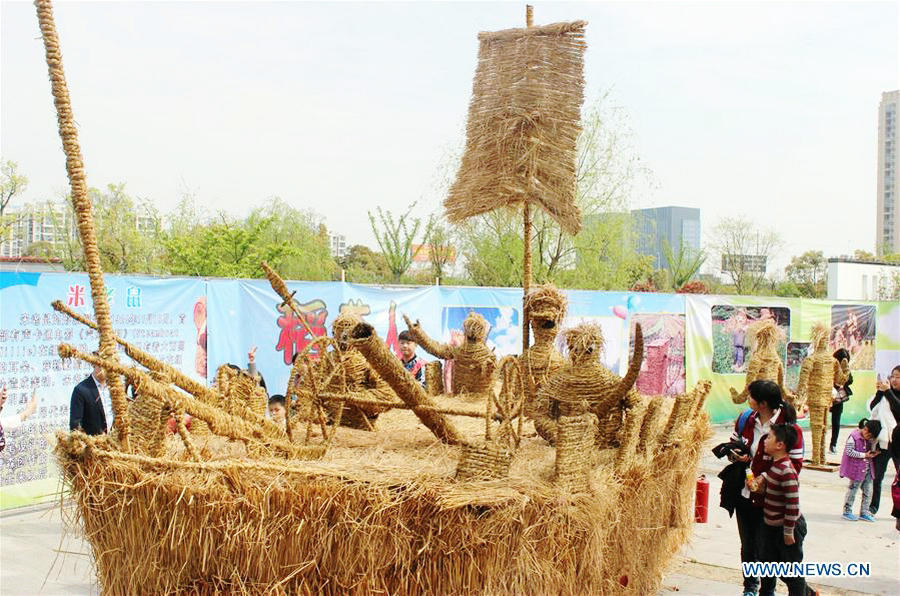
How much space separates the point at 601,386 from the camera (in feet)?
16.4

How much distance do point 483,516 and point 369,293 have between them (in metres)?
6.53

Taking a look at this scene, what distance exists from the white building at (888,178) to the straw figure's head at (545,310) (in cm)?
8913

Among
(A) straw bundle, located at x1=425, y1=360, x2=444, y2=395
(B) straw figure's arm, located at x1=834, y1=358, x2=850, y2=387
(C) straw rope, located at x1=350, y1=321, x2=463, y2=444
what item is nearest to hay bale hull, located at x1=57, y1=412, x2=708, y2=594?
(C) straw rope, located at x1=350, y1=321, x2=463, y2=444

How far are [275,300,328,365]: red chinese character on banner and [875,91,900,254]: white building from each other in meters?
87.2

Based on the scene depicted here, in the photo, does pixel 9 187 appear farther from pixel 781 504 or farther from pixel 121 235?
pixel 781 504

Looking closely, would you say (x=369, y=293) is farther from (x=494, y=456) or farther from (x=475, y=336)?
(x=494, y=456)

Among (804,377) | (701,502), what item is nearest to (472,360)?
(701,502)

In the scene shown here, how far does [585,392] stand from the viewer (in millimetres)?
4984

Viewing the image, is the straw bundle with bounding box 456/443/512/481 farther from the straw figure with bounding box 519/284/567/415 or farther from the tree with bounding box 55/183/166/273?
the tree with bounding box 55/183/166/273

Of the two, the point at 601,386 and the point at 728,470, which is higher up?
the point at 601,386

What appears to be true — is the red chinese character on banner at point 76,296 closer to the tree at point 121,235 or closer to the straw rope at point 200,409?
the straw rope at point 200,409

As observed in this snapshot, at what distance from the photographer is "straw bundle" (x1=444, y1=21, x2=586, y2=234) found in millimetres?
6453

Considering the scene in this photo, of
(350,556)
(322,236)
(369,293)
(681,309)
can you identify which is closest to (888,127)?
(322,236)

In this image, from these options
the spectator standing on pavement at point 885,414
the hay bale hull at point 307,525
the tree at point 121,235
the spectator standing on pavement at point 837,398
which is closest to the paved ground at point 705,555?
the spectator standing on pavement at point 885,414
